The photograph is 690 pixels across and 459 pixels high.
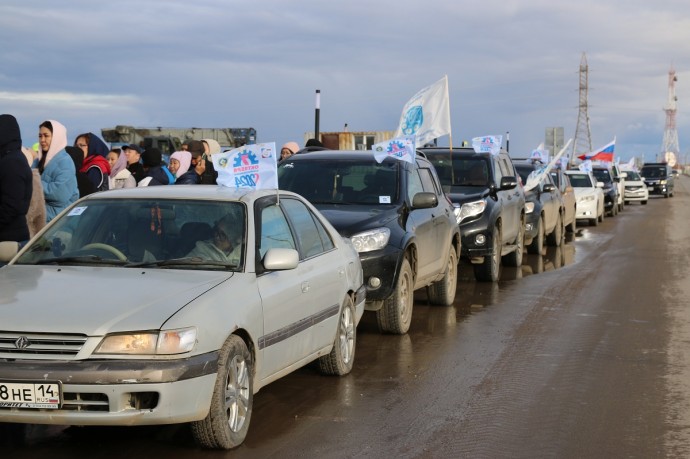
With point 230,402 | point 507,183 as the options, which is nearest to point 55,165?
point 230,402

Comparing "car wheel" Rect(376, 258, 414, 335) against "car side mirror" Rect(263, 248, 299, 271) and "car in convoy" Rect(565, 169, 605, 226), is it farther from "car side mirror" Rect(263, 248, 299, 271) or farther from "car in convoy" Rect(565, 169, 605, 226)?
"car in convoy" Rect(565, 169, 605, 226)

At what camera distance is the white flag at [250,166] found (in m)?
9.66

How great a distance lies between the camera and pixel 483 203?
16031mm

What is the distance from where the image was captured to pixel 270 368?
7.02 metres

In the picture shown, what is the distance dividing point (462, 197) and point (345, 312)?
7.78 m

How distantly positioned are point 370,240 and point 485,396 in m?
2.77

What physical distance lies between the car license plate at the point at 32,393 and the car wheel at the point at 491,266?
10764 millimetres

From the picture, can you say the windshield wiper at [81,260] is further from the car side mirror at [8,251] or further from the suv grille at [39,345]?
the suv grille at [39,345]

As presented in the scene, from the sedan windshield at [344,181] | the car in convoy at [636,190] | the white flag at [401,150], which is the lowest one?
the car in convoy at [636,190]

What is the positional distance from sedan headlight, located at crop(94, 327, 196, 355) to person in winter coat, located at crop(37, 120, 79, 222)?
15.9 ft

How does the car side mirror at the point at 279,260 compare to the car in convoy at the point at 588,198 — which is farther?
the car in convoy at the point at 588,198

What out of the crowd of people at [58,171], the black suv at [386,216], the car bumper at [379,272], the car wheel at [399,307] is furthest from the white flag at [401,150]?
the crowd of people at [58,171]

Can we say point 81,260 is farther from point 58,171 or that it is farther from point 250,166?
point 58,171

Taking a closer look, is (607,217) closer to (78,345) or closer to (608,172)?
(608,172)
